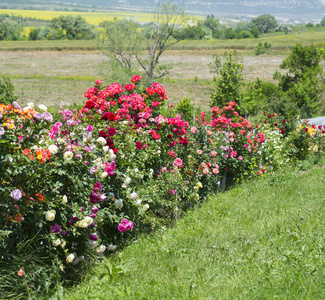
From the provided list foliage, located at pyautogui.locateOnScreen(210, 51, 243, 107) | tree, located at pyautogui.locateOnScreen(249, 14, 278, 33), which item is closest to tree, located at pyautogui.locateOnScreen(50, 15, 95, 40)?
tree, located at pyautogui.locateOnScreen(249, 14, 278, 33)

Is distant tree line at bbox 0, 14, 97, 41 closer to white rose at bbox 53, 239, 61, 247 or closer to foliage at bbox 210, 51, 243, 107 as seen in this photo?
foliage at bbox 210, 51, 243, 107

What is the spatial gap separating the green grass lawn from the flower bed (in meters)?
0.34

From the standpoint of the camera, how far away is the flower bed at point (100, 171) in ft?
8.88

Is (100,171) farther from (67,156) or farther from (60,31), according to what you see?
(60,31)

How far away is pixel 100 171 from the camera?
3.27 meters

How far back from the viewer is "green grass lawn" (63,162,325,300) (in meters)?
2.62

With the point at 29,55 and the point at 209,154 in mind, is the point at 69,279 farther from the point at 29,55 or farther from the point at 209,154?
the point at 29,55

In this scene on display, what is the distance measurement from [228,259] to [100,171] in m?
1.49

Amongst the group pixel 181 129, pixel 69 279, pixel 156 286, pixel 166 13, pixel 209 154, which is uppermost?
pixel 166 13

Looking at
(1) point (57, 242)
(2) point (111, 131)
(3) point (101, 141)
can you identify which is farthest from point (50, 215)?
(2) point (111, 131)

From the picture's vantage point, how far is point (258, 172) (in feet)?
21.2

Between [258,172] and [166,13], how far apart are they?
15.1 metres

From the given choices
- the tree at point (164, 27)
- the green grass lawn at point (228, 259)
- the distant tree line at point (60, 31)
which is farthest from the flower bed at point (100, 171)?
the distant tree line at point (60, 31)

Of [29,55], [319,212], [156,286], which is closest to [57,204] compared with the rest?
[156,286]
